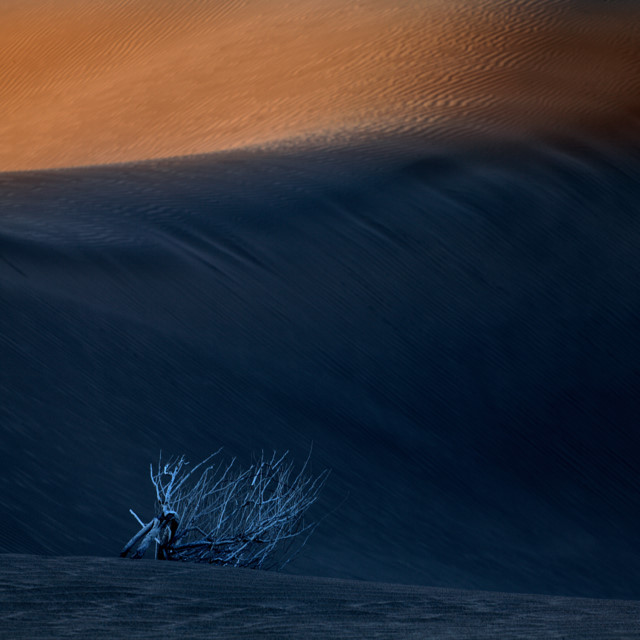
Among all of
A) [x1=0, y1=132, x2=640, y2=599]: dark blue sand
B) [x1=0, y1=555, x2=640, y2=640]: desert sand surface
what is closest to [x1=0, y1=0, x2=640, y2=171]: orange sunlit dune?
[x1=0, y1=132, x2=640, y2=599]: dark blue sand

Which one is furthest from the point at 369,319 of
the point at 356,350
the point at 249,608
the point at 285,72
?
the point at 285,72

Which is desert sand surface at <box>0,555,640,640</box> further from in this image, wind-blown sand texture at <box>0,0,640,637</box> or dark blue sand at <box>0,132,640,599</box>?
dark blue sand at <box>0,132,640,599</box>

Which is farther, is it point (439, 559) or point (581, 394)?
point (581, 394)

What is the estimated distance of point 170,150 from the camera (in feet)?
65.8

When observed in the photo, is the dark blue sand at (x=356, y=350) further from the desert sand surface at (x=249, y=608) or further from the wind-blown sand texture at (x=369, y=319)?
the desert sand surface at (x=249, y=608)

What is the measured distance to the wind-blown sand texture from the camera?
9.17 metres

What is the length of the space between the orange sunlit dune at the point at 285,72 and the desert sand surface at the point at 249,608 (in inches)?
511

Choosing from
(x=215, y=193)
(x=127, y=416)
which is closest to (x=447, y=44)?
(x=215, y=193)

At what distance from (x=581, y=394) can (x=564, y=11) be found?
516 inches

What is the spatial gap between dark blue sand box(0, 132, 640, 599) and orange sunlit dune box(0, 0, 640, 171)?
116 inches

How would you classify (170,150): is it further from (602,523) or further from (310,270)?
(602,523)

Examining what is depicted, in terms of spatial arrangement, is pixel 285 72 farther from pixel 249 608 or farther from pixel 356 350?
pixel 249 608

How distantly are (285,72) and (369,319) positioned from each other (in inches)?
414

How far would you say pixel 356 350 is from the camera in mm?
11906
